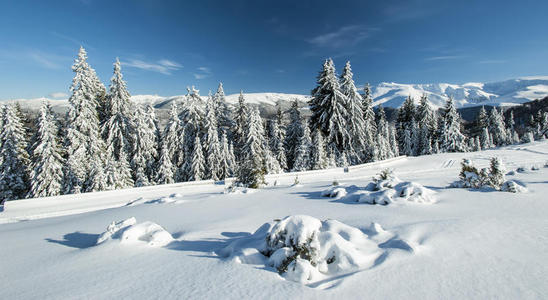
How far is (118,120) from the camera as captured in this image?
90.2 ft

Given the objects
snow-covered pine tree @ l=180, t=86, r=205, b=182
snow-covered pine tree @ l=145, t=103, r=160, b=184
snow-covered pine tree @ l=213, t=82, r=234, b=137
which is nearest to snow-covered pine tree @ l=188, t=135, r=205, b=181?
snow-covered pine tree @ l=180, t=86, r=205, b=182

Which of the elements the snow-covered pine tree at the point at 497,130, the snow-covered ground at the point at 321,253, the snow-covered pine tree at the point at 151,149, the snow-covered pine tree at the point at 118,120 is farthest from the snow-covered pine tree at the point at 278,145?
the snow-covered pine tree at the point at 497,130

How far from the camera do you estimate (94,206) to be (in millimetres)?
11453

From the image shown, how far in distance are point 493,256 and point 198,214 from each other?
6.17m

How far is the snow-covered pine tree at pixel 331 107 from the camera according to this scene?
24.1 m

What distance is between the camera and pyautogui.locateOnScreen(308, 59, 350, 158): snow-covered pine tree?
950 inches

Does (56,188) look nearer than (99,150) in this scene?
Yes

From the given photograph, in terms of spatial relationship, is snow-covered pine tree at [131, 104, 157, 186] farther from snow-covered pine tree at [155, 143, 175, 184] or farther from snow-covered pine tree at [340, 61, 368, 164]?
snow-covered pine tree at [340, 61, 368, 164]

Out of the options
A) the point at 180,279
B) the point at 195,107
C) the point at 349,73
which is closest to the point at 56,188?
the point at 195,107

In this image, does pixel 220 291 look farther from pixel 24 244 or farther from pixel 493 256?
pixel 24 244

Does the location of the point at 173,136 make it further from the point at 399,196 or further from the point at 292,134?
the point at 399,196

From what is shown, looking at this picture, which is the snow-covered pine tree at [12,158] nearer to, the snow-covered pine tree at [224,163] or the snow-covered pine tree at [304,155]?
the snow-covered pine tree at [224,163]

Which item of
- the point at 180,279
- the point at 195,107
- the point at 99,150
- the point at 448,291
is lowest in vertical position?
the point at 448,291

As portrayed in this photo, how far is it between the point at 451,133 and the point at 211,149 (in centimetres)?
3417
